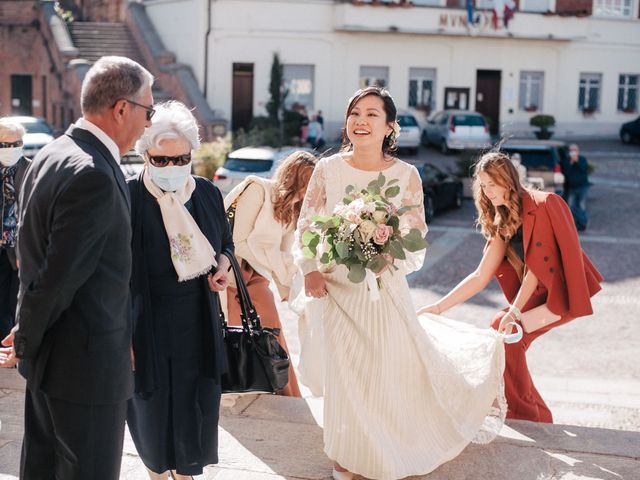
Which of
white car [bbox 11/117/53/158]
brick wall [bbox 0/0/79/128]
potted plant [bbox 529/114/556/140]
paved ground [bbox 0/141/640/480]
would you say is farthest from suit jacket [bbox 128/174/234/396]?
potted plant [bbox 529/114/556/140]

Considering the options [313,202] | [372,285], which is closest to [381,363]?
[372,285]

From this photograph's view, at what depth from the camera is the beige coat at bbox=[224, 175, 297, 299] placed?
22.3 ft

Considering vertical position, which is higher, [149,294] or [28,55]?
[28,55]

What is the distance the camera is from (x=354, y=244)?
193 inches

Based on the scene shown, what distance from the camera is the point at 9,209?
736cm

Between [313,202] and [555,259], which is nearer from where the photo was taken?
[313,202]

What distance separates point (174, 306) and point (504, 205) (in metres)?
2.53

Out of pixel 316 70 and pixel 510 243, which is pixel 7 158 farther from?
pixel 316 70

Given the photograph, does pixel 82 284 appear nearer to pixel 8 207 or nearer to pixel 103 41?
pixel 8 207

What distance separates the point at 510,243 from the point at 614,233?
13453 millimetres

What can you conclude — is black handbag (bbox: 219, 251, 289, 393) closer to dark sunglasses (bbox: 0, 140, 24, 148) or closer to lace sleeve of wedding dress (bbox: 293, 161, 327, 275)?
lace sleeve of wedding dress (bbox: 293, 161, 327, 275)

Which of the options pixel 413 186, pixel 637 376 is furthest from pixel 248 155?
pixel 413 186

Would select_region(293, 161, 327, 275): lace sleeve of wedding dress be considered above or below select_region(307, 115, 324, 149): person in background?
above

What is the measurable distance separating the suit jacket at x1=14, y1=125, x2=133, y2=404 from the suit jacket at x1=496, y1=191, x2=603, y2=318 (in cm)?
317
